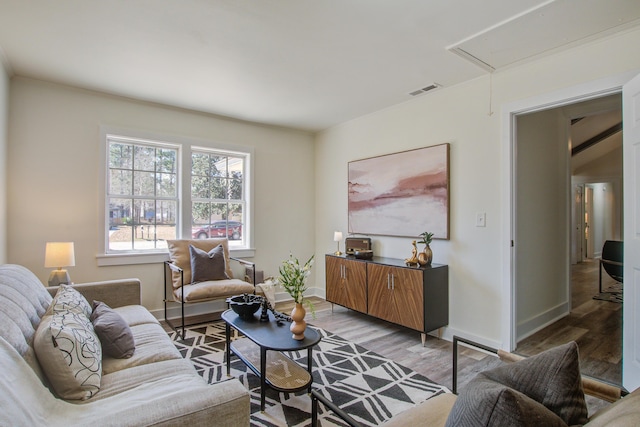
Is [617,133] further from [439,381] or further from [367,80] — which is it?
[439,381]

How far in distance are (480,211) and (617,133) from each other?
573 cm

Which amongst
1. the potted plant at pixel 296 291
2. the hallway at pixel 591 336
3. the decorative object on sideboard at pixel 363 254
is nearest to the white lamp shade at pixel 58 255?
the potted plant at pixel 296 291

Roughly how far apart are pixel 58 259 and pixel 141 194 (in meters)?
1.19

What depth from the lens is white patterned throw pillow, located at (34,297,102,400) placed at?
1324 millimetres

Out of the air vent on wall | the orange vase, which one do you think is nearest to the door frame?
the air vent on wall

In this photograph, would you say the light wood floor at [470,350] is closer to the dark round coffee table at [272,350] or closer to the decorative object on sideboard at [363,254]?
the decorative object on sideboard at [363,254]

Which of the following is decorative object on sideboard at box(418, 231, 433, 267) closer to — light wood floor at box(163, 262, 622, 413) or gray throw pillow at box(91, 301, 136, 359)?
light wood floor at box(163, 262, 622, 413)

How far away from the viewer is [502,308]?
2.92 meters

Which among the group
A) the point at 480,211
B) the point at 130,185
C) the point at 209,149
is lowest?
the point at 480,211

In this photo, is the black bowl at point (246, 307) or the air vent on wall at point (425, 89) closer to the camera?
the black bowl at point (246, 307)

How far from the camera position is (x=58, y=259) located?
289cm

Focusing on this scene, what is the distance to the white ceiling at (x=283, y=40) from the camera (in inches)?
81.0

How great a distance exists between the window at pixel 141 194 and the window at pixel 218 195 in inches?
10.2

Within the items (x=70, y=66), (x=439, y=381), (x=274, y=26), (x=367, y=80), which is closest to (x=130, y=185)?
(x=70, y=66)
